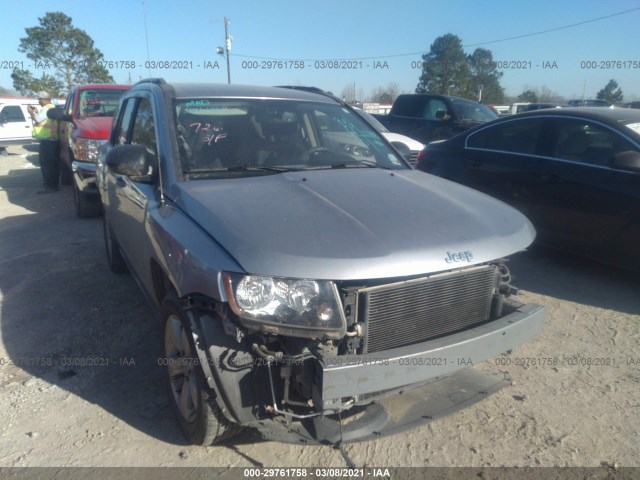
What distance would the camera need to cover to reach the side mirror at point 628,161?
4219mm

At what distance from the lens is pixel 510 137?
560 centimetres

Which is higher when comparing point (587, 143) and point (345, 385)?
point (587, 143)

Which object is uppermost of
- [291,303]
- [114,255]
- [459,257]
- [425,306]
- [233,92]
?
[233,92]

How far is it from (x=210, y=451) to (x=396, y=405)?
1.00 meters

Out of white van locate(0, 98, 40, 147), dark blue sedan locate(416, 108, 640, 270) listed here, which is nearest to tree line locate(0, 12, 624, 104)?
white van locate(0, 98, 40, 147)

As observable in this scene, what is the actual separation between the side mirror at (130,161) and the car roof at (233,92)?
0.59 meters

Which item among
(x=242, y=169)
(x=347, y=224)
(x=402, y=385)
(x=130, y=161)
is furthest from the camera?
(x=242, y=169)

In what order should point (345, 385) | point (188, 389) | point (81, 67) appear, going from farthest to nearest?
1. point (81, 67)
2. point (188, 389)
3. point (345, 385)

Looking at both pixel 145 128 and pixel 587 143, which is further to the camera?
pixel 587 143

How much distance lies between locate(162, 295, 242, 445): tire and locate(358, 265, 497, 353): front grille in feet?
2.63

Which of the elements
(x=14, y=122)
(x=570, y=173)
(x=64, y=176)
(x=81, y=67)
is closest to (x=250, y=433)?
(x=570, y=173)

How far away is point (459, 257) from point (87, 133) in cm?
646

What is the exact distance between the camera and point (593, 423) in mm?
2865

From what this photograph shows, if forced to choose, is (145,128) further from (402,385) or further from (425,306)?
(402,385)
